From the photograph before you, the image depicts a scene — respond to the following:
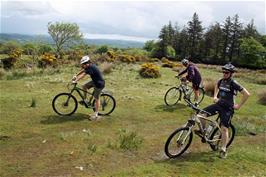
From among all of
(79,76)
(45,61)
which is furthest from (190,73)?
(45,61)

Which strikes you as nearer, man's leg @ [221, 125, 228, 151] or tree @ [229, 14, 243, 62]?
man's leg @ [221, 125, 228, 151]

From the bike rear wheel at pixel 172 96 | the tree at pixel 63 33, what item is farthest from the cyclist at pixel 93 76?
the tree at pixel 63 33

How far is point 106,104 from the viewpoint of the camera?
13016mm

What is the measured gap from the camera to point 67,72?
85.9 feet

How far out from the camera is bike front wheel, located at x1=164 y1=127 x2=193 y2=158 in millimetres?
8688

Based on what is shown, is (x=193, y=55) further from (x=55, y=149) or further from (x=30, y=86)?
(x=55, y=149)

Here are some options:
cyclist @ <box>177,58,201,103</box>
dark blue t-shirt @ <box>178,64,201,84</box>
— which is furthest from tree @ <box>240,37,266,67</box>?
dark blue t-shirt @ <box>178,64,201,84</box>

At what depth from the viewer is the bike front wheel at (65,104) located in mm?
12414

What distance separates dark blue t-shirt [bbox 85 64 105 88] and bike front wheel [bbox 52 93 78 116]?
1127 millimetres

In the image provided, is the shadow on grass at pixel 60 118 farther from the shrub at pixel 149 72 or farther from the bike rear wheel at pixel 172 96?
the shrub at pixel 149 72

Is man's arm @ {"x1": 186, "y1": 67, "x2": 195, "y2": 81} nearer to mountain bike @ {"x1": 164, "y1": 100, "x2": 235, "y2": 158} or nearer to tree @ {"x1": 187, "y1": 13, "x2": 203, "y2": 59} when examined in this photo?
mountain bike @ {"x1": 164, "y1": 100, "x2": 235, "y2": 158}

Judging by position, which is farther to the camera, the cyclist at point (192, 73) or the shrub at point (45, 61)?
the shrub at point (45, 61)

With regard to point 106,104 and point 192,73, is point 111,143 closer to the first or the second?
point 106,104

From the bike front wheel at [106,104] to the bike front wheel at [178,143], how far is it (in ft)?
15.1
